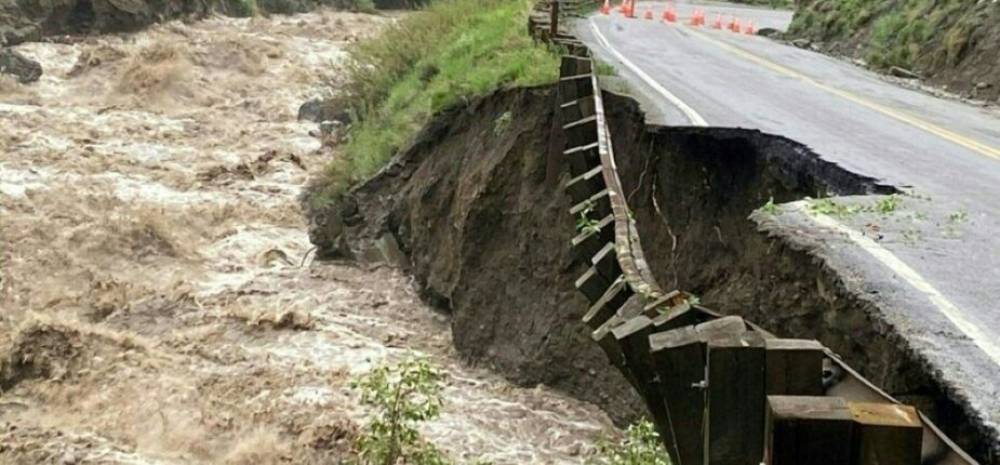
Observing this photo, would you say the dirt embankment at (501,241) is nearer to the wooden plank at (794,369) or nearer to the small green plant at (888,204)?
the small green plant at (888,204)

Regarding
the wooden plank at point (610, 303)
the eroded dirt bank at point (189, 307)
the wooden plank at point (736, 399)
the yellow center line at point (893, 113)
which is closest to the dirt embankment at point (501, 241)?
the eroded dirt bank at point (189, 307)

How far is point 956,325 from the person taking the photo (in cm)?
445

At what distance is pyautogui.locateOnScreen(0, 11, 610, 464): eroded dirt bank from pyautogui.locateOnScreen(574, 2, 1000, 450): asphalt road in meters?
3.28

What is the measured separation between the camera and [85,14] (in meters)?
31.5

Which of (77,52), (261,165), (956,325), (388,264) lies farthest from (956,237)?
(77,52)

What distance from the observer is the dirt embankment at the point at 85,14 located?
29531 mm

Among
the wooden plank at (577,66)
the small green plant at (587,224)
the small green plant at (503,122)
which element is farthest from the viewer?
the small green plant at (503,122)

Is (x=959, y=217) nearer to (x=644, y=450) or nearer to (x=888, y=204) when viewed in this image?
(x=888, y=204)

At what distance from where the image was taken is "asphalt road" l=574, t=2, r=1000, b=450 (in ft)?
14.6

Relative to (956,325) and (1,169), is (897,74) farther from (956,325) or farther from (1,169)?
(1,169)

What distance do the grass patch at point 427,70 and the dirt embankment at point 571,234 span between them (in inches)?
18.8

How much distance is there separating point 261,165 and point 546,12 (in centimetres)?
681

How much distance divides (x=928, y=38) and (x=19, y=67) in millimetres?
20750

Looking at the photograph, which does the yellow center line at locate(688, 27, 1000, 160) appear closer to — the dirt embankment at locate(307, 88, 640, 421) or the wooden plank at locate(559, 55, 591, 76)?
the wooden plank at locate(559, 55, 591, 76)
